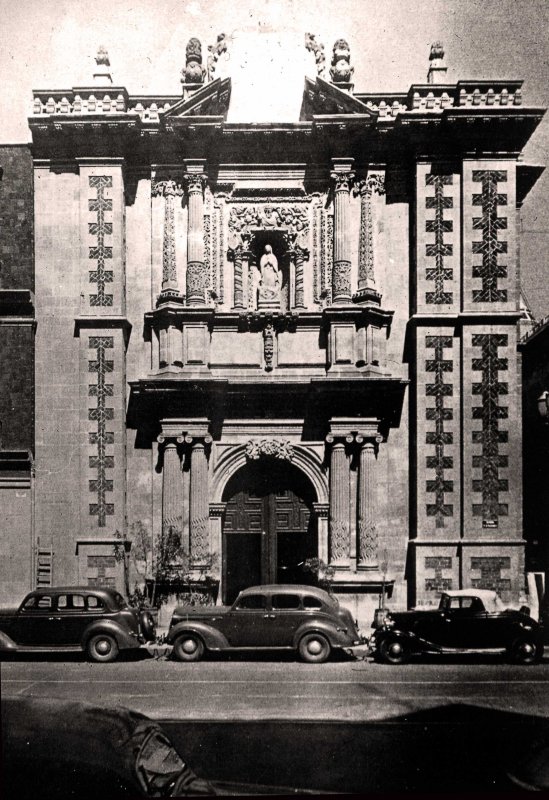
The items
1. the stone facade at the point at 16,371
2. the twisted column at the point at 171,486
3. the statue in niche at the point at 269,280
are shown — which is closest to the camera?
the stone facade at the point at 16,371

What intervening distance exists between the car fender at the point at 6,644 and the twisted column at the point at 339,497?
434 centimetres

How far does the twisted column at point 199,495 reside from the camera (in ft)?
37.8

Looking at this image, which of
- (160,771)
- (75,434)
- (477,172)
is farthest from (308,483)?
(160,771)

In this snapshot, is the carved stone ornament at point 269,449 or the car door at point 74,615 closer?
the car door at point 74,615

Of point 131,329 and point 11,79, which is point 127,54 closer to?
point 11,79

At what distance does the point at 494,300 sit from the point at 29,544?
707 cm

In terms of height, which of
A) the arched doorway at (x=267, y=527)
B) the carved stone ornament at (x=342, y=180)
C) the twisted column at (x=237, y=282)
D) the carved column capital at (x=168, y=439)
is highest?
the carved stone ornament at (x=342, y=180)

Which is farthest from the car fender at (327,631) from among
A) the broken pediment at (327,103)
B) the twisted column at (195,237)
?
the broken pediment at (327,103)

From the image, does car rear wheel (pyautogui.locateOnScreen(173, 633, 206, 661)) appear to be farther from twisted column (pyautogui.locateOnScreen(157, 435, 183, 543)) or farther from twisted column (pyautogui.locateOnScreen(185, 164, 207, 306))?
twisted column (pyautogui.locateOnScreen(185, 164, 207, 306))

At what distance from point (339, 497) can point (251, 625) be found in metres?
2.25

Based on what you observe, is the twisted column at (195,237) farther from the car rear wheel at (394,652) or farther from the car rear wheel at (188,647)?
the car rear wheel at (394,652)

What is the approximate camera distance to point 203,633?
10.5m

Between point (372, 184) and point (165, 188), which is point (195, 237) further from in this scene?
point (372, 184)

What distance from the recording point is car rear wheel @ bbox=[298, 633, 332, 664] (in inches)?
410
